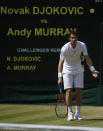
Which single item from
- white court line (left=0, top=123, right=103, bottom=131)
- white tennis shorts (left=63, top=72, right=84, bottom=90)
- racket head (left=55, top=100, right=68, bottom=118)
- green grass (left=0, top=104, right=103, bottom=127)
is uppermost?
white tennis shorts (left=63, top=72, right=84, bottom=90)

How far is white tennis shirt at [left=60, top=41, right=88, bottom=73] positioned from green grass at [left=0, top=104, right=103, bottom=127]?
3.08ft

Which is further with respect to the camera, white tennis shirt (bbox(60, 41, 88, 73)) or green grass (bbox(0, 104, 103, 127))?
white tennis shirt (bbox(60, 41, 88, 73))

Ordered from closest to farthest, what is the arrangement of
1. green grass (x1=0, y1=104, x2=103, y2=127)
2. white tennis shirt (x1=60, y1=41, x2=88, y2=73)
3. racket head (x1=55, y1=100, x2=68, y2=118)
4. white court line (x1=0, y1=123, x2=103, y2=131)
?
white court line (x1=0, y1=123, x2=103, y2=131) → green grass (x1=0, y1=104, x2=103, y2=127) → white tennis shirt (x1=60, y1=41, x2=88, y2=73) → racket head (x1=55, y1=100, x2=68, y2=118)

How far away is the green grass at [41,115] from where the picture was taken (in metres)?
9.39

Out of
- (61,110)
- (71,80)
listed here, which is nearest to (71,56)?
(71,80)

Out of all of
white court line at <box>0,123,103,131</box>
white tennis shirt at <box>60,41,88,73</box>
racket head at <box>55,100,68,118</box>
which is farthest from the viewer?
racket head at <box>55,100,68,118</box>

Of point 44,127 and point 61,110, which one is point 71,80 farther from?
point 44,127

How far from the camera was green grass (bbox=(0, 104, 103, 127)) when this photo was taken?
9.39 m

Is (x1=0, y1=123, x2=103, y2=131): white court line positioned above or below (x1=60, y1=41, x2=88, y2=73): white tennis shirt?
below

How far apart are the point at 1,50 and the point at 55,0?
1.80 meters

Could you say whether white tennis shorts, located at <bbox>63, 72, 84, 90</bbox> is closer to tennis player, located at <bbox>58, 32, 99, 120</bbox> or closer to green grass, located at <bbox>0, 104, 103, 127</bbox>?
tennis player, located at <bbox>58, 32, 99, 120</bbox>

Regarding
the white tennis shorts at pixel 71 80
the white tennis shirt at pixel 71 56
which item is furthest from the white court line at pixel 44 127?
the white tennis shirt at pixel 71 56

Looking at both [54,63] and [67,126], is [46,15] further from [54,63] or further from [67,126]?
[67,126]

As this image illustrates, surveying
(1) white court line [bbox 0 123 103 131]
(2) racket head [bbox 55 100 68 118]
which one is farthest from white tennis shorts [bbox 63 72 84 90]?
(1) white court line [bbox 0 123 103 131]
